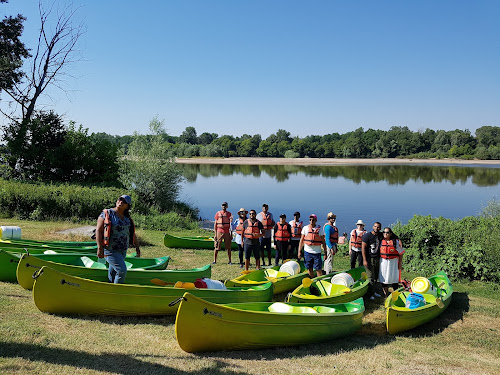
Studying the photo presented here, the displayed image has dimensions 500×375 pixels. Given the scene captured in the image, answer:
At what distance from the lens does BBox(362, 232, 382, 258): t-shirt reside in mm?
9523

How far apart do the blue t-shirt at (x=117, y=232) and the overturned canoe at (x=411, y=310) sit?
16.2 feet

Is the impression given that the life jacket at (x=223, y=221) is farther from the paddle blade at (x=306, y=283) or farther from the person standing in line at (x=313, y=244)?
the paddle blade at (x=306, y=283)

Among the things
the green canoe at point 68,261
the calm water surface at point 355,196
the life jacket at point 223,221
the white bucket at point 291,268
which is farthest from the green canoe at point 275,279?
the calm water surface at point 355,196

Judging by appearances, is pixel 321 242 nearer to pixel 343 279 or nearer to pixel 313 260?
pixel 313 260

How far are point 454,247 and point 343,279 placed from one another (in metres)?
5.49

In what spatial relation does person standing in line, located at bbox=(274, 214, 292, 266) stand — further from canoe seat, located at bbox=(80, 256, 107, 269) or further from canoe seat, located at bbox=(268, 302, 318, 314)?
canoe seat, located at bbox=(80, 256, 107, 269)

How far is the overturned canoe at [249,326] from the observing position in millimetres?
6043

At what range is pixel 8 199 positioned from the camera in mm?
18781

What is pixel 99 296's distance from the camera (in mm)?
7160

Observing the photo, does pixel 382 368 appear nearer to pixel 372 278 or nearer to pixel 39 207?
pixel 372 278

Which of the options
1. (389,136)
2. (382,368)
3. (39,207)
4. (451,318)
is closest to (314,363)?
(382,368)

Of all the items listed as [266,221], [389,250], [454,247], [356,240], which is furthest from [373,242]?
[454,247]

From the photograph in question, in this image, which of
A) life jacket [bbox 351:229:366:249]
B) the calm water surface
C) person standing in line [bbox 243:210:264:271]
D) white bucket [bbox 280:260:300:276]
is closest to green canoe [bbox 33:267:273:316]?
white bucket [bbox 280:260:300:276]

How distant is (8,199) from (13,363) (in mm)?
16340
